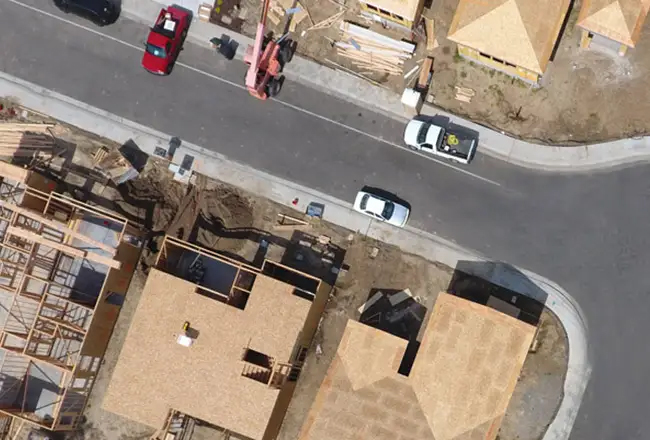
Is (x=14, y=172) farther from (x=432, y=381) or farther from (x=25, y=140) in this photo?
(x=432, y=381)

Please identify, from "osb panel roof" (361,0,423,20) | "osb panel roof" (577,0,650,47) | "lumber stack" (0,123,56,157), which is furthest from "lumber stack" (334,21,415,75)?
"lumber stack" (0,123,56,157)

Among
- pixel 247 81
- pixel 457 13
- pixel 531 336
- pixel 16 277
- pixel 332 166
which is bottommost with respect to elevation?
pixel 16 277

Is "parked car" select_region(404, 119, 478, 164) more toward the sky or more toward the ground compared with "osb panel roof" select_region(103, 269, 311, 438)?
more toward the sky

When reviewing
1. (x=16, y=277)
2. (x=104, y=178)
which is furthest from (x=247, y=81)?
(x=16, y=277)

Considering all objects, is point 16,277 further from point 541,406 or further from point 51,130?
point 541,406

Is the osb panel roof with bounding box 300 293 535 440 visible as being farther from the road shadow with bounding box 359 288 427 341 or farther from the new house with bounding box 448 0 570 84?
the new house with bounding box 448 0 570 84
